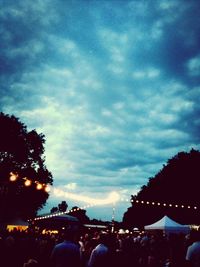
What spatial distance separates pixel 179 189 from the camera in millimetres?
41969

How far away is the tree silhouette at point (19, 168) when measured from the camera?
3550cm

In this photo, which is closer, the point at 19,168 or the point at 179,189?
the point at 19,168

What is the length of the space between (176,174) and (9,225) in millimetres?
22894

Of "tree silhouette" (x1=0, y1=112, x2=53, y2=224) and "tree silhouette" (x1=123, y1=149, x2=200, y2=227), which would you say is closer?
"tree silhouette" (x1=0, y1=112, x2=53, y2=224)

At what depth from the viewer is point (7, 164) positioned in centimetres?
3572

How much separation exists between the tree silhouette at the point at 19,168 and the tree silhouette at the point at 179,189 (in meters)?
16.2

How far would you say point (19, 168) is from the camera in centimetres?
3738

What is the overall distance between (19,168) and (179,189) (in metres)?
21.0

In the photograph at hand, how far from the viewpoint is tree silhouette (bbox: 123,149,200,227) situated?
4078cm

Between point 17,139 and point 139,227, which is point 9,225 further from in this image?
point 139,227

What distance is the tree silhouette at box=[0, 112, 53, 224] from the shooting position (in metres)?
35.5

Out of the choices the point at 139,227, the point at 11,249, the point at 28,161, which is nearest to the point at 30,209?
the point at 28,161

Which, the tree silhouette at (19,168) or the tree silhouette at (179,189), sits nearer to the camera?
the tree silhouette at (19,168)

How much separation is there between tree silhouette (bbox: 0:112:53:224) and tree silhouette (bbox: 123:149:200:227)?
1618 centimetres
